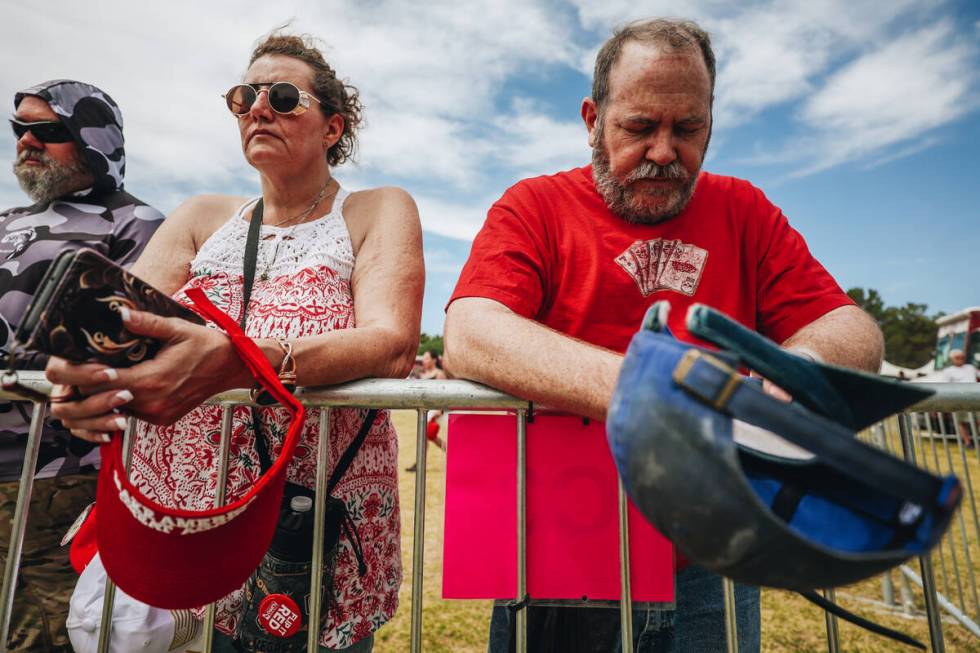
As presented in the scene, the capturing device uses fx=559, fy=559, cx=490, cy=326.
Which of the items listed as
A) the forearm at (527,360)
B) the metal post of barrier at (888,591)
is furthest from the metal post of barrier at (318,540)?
the metal post of barrier at (888,591)

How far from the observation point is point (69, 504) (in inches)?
83.9

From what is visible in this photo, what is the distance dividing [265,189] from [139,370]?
3.60 feet

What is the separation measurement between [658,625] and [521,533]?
19.3 inches

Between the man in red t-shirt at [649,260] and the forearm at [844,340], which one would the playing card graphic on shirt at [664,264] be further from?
the forearm at [844,340]

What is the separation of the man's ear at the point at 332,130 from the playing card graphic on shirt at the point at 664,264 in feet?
3.82

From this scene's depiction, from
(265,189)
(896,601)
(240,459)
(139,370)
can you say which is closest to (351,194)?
(265,189)

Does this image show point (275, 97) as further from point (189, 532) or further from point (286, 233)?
point (189, 532)

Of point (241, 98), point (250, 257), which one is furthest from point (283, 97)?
point (250, 257)

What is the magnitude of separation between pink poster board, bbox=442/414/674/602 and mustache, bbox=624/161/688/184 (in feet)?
2.52

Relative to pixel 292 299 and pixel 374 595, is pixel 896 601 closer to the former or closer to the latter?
pixel 374 595

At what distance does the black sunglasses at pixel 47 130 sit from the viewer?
247cm

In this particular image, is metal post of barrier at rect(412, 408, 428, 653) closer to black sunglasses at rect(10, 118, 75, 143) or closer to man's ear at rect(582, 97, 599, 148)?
man's ear at rect(582, 97, 599, 148)

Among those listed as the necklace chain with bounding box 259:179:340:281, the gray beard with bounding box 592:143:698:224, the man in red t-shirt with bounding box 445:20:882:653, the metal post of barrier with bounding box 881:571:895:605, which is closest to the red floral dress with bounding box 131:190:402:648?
the necklace chain with bounding box 259:179:340:281

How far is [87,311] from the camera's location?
93 cm
